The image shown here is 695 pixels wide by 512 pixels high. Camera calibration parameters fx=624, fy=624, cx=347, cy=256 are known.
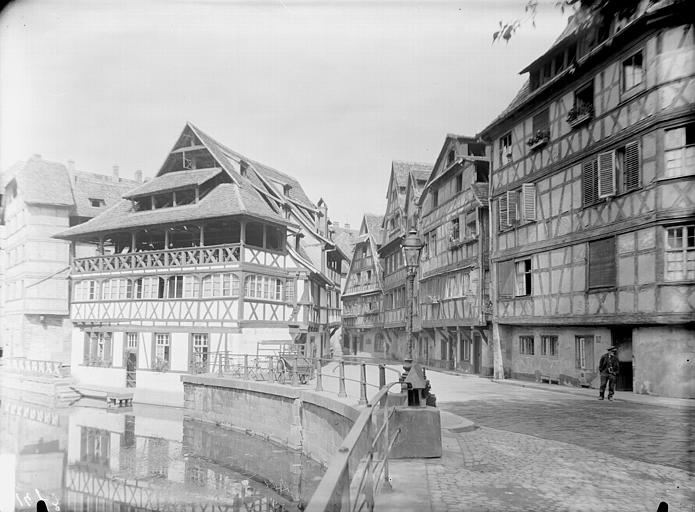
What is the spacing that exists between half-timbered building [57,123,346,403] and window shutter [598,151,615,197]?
1172 cm

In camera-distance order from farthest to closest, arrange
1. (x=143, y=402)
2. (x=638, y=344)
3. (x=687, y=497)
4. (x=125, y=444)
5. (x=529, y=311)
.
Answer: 1. (x=143, y=402)
2. (x=125, y=444)
3. (x=529, y=311)
4. (x=638, y=344)
5. (x=687, y=497)

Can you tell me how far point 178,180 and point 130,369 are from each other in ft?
35.5

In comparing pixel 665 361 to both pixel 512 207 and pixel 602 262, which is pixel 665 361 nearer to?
pixel 602 262

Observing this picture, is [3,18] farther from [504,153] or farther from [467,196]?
[467,196]

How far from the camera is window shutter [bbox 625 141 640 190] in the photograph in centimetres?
1323

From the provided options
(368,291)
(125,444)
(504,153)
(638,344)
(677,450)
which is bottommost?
(125,444)

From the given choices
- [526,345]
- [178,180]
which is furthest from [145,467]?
[526,345]

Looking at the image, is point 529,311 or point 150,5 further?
point 529,311

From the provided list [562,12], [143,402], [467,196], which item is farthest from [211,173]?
[562,12]

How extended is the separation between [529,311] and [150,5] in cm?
1402

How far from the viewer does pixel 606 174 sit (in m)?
13.5

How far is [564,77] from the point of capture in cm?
1397

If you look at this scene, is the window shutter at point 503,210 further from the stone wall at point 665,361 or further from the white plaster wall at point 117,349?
the white plaster wall at point 117,349

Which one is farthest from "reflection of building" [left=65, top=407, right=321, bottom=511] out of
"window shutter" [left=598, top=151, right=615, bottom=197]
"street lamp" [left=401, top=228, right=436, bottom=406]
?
"window shutter" [left=598, top=151, right=615, bottom=197]
